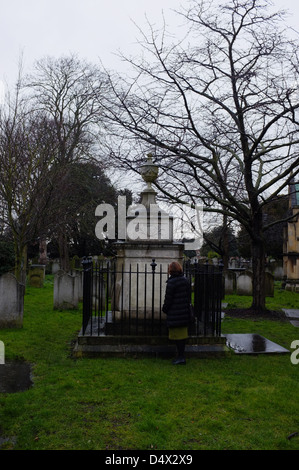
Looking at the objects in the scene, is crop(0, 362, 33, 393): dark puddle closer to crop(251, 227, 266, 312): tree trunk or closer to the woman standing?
the woman standing

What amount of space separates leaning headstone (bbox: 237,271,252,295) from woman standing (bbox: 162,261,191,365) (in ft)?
39.0

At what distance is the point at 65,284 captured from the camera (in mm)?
12180

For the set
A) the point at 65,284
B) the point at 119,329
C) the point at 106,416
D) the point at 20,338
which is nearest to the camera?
the point at 106,416

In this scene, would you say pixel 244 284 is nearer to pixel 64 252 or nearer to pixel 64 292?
pixel 64 292

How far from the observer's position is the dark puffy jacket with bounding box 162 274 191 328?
20.6ft

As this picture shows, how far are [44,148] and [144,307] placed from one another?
25.8 ft

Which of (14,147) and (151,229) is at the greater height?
(14,147)

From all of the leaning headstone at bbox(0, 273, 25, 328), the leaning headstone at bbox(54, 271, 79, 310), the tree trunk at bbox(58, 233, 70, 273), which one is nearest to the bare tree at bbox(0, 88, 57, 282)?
the leaning headstone at bbox(54, 271, 79, 310)

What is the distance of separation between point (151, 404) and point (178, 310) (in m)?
1.95

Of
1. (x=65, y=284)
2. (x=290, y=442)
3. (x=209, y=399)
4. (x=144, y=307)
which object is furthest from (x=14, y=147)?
(x=290, y=442)

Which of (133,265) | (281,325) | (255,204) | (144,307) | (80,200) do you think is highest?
(80,200)

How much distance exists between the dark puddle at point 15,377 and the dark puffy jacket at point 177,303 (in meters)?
2.26

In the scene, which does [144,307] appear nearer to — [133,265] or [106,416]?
[133,265]

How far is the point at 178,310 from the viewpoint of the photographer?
629 centimetres
